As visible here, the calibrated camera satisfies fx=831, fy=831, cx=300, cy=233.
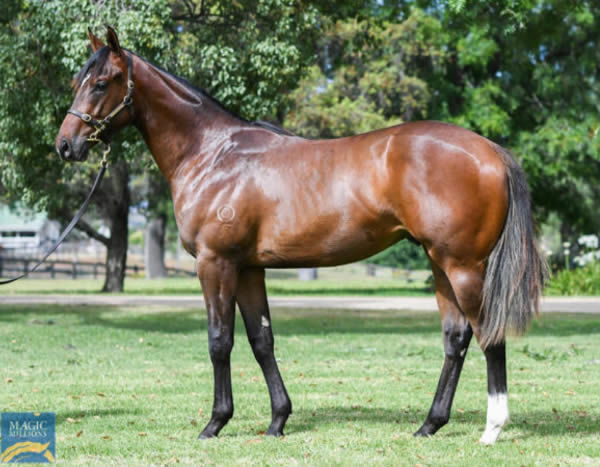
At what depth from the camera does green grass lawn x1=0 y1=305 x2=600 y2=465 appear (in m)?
5.32

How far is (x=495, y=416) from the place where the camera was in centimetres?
547

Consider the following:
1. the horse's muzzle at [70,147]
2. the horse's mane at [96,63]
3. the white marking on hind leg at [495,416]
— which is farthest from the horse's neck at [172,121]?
the white marking on hind leg at [495,416]

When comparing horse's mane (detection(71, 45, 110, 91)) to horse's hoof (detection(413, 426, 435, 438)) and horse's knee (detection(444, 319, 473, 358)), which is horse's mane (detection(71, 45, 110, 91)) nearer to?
horse's knee (detection(444, 319, 473, 358))

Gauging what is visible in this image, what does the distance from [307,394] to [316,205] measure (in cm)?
281

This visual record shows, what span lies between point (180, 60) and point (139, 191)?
1901 cm

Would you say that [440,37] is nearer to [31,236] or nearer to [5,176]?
[5,176]

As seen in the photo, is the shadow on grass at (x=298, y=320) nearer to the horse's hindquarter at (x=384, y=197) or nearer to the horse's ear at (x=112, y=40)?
the horse's hindquarter at (x=384, y=197)

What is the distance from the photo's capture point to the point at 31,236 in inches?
2781

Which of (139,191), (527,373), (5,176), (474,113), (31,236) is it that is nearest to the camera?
(527,373)

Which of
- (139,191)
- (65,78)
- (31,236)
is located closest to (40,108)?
(65,78)

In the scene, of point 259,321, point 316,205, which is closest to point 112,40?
point 316,205

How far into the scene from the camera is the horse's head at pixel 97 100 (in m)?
5.77

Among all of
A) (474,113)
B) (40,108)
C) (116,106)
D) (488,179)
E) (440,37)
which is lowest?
(488,179)
